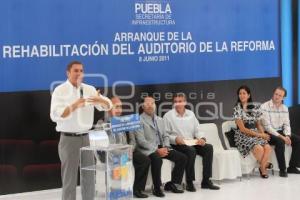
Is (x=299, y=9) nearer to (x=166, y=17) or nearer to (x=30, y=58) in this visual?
(x=166, y=17)

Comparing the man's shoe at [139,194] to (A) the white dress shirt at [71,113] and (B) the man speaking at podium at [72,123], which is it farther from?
(A) the white dress shirt at [71,113]

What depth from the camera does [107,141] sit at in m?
6.02

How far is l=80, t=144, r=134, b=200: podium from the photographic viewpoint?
577 centimetres

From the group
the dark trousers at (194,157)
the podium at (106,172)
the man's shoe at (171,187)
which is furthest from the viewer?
→ the dark trousers at (194,157)

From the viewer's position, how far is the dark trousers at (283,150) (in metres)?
8.32

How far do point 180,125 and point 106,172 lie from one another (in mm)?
2277

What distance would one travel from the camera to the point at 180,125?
7812mm

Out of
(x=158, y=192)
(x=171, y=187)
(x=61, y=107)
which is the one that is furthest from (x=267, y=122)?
(x=61, y=107)

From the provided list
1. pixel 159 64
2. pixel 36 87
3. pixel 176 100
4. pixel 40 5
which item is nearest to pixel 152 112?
pixel 176 100

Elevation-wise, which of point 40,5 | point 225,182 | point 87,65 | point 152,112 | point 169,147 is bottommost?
point 225,182

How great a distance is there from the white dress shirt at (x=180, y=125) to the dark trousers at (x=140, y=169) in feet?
2.32

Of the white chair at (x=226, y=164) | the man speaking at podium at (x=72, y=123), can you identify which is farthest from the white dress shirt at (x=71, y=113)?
the white chair at (x=226, y=164)

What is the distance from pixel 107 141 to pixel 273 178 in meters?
3.22

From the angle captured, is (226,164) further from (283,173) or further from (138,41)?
(138,41)
